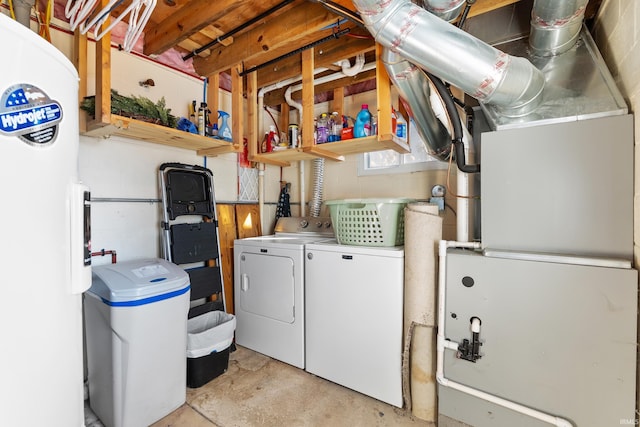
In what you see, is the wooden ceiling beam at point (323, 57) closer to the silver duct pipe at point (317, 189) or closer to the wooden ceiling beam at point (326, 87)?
the wooden ceiling beam at point (326, 87)

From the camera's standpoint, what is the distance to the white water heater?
621 millimetres

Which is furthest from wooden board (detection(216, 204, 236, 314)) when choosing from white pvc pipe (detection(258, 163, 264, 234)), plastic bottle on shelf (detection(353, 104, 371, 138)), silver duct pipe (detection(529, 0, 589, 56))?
silver duct pipe (detection(529, 0, 589, 56))

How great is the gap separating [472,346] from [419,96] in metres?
1.39

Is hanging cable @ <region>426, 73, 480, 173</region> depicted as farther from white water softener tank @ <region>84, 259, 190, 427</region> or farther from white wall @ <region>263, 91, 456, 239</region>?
white water softener tank @ <region>84, 259, 190, 427</region>

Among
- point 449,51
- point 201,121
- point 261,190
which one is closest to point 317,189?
point 261,190

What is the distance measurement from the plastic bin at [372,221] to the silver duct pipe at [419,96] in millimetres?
455

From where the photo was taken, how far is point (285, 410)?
1738mm

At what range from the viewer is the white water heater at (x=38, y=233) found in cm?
62

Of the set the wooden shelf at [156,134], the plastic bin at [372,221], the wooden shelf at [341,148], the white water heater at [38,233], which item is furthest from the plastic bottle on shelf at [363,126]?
the white water heater at [38,233]

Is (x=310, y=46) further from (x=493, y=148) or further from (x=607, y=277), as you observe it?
(x=607, y=277)

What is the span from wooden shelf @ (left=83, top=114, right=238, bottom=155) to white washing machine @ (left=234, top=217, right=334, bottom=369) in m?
0.82

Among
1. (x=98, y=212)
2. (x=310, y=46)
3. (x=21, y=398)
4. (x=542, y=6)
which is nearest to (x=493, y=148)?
(x=542, y=6)

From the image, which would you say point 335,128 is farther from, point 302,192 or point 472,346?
point 472,346

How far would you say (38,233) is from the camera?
0.69m
